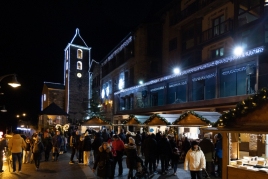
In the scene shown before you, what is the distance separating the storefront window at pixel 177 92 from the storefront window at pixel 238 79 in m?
5.28

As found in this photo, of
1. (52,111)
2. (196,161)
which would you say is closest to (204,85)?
(52,111)

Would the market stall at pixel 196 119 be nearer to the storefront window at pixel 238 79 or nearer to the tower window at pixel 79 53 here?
the storefront window at pixel 238 79

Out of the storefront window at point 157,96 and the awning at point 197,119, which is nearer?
the awning at point 197,119

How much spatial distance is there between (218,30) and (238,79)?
6.02m

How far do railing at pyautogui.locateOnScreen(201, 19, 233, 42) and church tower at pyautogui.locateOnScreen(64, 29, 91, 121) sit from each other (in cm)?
3831

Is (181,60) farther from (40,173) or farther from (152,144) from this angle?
(40,173)

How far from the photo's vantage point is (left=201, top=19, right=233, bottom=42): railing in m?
23.2

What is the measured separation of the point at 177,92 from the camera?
2777 cm

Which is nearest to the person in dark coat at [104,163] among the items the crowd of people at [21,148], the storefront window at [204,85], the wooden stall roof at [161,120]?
the crowd of people at [21,148]

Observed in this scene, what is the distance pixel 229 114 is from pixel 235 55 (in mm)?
12176

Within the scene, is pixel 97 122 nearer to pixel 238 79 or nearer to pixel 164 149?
pixel 164 149

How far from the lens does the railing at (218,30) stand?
915 inches

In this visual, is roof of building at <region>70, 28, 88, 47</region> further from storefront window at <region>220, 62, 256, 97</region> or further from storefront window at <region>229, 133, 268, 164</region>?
storefront window at <region>229, 133, 268, 164</region>

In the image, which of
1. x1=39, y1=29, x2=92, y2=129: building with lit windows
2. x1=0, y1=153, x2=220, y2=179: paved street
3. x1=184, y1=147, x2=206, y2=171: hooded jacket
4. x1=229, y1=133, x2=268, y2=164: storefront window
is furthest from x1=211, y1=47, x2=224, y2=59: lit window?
x1=39, y1=29, x2=92, y2=129: building with lit windows
